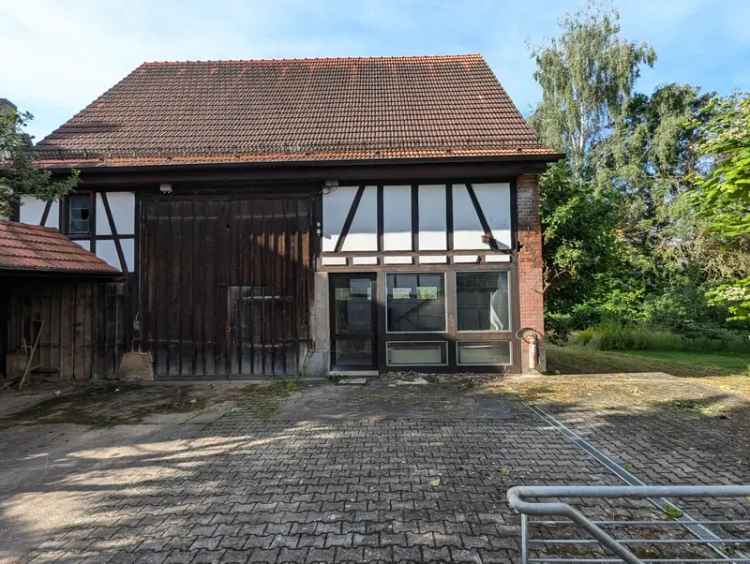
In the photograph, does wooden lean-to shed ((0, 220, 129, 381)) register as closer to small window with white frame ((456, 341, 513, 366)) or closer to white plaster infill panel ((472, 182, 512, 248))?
small window with white frame ((456, 341, 513, 366))

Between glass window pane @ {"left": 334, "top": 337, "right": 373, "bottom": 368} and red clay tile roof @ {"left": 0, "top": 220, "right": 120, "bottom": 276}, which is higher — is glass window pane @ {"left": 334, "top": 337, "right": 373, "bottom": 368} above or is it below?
below

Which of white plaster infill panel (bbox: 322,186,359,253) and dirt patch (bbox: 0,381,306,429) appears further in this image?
white plaster infill panel (bbox: 322,186,359,253)

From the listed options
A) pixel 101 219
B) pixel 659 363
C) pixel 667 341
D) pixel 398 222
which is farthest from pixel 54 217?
pixel 667 341

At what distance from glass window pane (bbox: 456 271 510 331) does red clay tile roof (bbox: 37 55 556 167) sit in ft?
8.67

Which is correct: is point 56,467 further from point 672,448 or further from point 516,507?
point 672,448

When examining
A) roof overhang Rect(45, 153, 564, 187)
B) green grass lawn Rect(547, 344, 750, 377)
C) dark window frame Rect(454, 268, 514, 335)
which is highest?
roof overhang Rect(45, 153, 564, 187)

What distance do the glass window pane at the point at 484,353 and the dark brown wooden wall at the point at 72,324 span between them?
7551 mm

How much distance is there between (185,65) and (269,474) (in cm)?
1314

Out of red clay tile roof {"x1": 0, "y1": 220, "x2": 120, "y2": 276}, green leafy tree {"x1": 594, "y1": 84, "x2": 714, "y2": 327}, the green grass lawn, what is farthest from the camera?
green leafy tree {"x1": 594, "y1": 84, "x2": 714, "y2": 327}

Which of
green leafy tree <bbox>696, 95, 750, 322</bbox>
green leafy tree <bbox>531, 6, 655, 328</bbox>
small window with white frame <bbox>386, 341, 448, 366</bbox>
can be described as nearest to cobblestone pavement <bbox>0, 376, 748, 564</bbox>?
small window with white frame <bbox>386, 341, 448, 366</bbox>

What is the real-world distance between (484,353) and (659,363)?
270 inches

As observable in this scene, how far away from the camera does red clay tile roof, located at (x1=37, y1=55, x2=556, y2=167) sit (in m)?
8.98

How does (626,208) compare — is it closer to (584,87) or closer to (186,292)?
(584,87)

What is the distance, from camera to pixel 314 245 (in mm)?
9062
